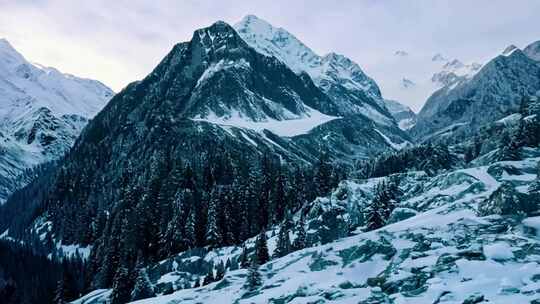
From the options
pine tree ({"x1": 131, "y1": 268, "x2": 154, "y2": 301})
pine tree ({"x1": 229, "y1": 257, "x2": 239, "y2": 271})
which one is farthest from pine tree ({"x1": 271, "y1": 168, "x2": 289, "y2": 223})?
pine tree ({"x1": 131, "y1": 268, "x2": 154, "y2": 301})

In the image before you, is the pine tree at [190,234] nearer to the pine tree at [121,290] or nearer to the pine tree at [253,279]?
the pine tree at [121,290]

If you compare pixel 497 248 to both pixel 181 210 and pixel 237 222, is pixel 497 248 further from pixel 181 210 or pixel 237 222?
pixel 181 210

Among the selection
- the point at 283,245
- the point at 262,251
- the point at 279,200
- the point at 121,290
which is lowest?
the point at 121,290

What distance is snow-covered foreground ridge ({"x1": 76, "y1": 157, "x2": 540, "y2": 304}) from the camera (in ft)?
128

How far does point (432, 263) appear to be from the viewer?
43.7 meters

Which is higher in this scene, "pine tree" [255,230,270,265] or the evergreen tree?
the evergreen tree

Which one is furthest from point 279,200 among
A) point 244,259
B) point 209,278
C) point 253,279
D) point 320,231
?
point 253,279

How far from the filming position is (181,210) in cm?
11412

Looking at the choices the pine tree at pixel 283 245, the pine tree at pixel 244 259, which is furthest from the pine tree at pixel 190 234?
the pine tree at pixel 283 245

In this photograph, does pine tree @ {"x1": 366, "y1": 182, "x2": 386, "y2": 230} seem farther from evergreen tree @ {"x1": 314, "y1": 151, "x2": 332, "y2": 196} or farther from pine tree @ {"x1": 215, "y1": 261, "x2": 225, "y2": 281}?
evergreen tree @ {"x1": 314, "y1": 151, "x2": 332, "y2": 196}

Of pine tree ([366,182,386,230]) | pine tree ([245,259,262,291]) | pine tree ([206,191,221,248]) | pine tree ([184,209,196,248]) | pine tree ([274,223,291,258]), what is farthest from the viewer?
pine tree ([184,209,196,248])

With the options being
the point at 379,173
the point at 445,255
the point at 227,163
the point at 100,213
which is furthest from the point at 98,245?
the point at 445,255

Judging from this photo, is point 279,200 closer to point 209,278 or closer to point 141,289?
point 209,278

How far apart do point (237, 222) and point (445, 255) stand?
68674 millimetres
